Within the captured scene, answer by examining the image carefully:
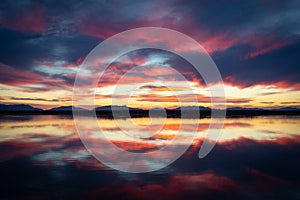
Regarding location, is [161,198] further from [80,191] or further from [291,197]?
[291,197]

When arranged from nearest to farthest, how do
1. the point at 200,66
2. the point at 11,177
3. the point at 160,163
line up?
the point at 11,177, the point at 160,163, the point at 200,66

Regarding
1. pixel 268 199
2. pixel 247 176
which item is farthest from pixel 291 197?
pixel 247 176

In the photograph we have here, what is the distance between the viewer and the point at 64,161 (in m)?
12.9

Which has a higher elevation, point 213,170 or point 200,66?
point 200,66

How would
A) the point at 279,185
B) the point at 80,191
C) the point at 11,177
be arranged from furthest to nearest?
the point at 11,177 → the point at 279,185 → the point at 80,191

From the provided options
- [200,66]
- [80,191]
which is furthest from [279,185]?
[200,66]

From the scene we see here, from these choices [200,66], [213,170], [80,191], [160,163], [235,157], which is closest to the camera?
[80,191]

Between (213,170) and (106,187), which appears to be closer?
(106,187)

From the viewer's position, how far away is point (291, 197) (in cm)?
801

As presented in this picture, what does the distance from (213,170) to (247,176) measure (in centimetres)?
147

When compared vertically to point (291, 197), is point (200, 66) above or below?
above

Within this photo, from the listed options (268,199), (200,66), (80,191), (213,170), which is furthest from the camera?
(200,66)

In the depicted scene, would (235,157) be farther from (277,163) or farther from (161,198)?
(161,198)

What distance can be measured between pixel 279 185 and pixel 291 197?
4.02 ft
